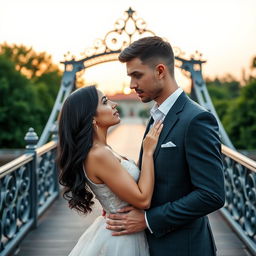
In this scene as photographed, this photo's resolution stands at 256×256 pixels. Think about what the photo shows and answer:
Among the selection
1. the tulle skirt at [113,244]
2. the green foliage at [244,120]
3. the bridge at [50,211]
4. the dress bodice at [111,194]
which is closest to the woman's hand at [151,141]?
the dress bodice at [111,194]

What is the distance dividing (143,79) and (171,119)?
0.24 m

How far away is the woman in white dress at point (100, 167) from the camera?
7.02 ft

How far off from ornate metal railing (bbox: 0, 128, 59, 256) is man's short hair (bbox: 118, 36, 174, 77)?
242 cm

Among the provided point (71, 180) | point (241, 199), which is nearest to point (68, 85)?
point (241, 199)

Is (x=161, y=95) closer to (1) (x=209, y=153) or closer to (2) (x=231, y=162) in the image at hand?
(1) (x=209, y=153)

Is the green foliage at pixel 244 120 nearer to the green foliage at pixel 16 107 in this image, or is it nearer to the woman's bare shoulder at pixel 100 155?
the green foliage at pixel 16 107

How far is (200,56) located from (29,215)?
4.27 metres

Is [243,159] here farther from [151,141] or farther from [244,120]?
[244,120]

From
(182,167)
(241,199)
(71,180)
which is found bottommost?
(241,199)

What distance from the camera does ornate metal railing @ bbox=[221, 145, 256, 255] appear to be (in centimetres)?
467

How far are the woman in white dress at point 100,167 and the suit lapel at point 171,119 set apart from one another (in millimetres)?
27

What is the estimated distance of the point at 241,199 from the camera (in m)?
5.21

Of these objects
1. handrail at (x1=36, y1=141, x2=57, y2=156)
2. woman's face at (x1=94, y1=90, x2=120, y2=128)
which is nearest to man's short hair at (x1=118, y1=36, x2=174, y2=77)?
woman's face at (x1=94, y1=90, x2=120, y2=128)

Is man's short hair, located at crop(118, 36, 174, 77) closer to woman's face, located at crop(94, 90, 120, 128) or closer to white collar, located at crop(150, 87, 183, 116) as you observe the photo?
white collar, located at crop(150, 87, 183, 116)
